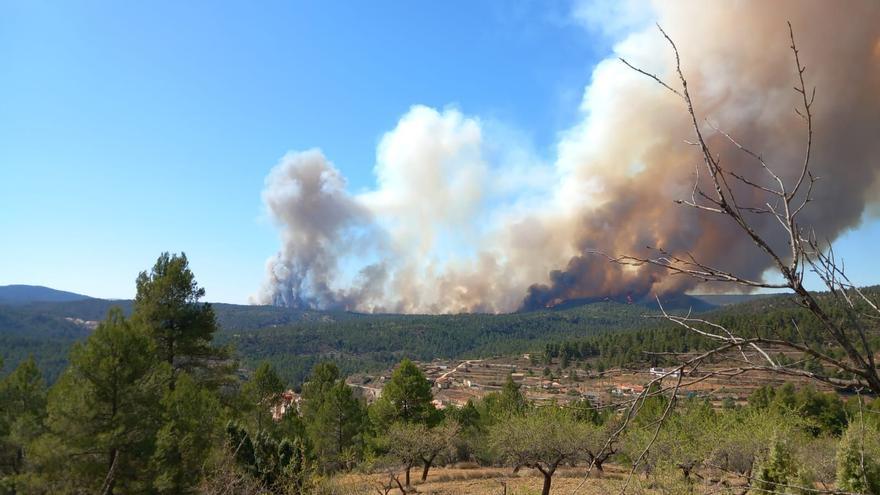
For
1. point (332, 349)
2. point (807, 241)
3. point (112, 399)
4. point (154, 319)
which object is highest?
point (807, 241)

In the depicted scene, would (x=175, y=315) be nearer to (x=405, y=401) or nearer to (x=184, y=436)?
(x=184, y=436)

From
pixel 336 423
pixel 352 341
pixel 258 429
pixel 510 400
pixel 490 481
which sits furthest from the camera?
pixel 352 341

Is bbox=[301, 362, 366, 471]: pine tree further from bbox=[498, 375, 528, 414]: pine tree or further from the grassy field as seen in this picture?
bbox=[498, 375, 528, 414]: pine tree

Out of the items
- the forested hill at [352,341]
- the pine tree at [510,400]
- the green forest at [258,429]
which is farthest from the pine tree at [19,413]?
the forested hill at [352,341]

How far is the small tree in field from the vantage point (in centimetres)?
2533

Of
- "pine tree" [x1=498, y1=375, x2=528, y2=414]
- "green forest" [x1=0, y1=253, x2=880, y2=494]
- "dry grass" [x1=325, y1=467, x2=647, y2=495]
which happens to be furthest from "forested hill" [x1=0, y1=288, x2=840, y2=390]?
"green forest" [x1=0, y1=253, x2=880, y2=494]

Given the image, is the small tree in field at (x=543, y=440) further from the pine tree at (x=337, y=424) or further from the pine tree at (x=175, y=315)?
the pine tree at (x=175, y=315)

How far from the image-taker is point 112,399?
43.5ft

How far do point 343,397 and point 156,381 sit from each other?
22.3 m

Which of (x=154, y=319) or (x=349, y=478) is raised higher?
(x=154, y=319)

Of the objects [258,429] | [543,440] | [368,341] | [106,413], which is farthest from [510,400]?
[368,341]

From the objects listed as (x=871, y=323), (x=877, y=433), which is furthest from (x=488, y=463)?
(x=871, y=323)

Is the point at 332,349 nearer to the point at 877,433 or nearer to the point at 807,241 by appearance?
the point at 877,433

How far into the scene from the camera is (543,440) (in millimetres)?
25406
